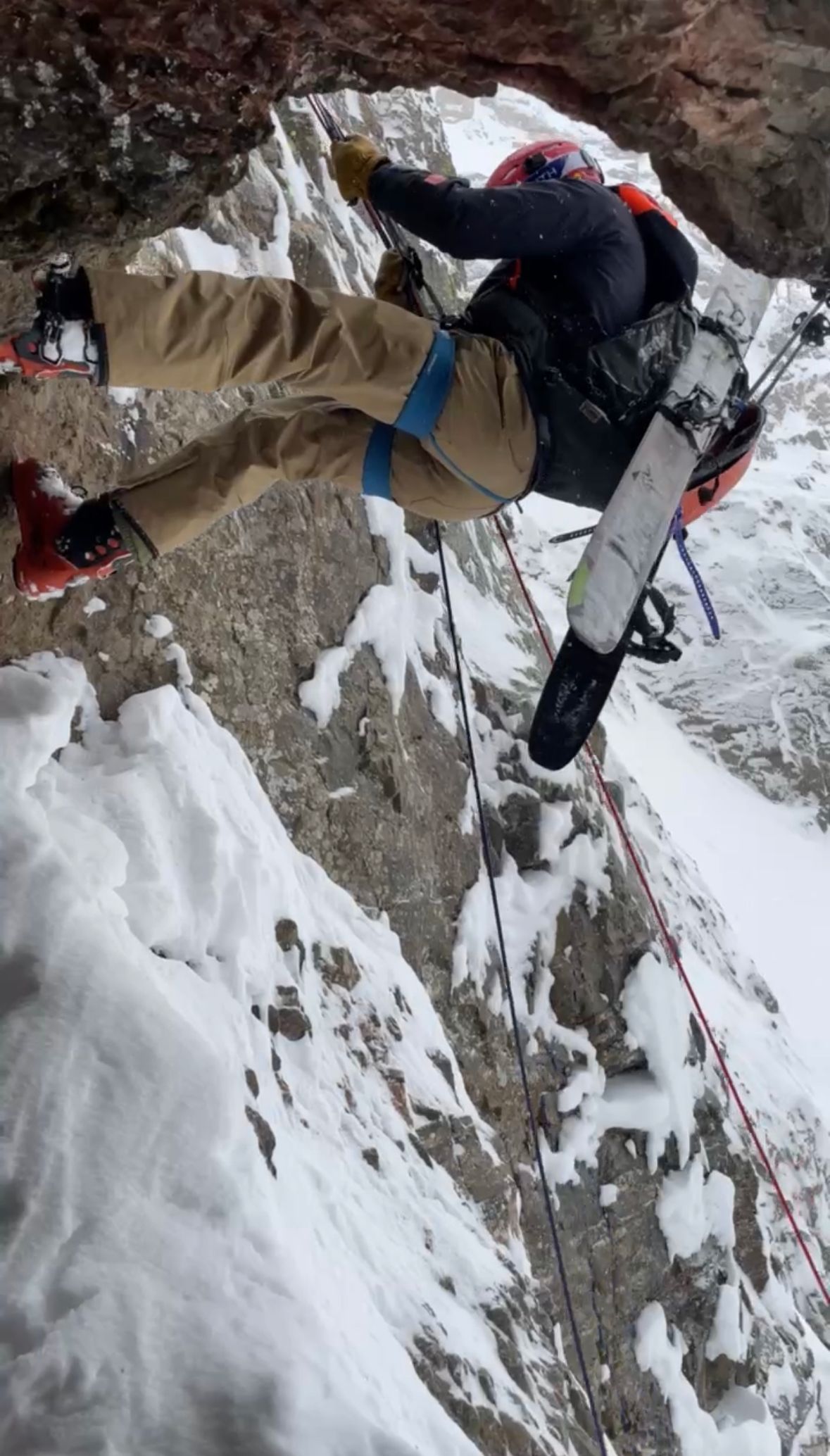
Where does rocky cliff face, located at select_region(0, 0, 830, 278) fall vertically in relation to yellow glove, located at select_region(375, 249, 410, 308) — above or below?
above

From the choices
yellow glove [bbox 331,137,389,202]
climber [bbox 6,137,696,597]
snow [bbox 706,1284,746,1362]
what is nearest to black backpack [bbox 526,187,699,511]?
climber [bbox 6,137,696,597]

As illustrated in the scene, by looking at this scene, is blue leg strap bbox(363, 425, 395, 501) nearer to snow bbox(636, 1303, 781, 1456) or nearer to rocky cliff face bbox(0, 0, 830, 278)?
rocky cliff face bbox(0, 0, 830, 278)

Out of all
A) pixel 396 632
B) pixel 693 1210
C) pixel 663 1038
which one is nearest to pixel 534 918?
pixel 663 1038

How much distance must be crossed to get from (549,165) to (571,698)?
1692mm

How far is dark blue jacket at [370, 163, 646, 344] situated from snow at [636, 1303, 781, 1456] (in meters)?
6.02

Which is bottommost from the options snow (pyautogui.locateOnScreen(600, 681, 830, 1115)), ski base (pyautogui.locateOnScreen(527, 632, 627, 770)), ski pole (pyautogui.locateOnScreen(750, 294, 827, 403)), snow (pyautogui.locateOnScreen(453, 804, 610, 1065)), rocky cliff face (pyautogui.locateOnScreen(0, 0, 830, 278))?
snow (pyautogui.locateOnScreen(600, 681, 830, 1115))

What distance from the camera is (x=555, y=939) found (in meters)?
6.65

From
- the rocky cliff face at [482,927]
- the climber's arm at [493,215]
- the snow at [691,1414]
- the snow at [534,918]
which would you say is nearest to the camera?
the climber's arm at [493,215]

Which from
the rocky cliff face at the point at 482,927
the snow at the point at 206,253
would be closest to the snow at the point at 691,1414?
the rocky cliff face at the point at 482,927

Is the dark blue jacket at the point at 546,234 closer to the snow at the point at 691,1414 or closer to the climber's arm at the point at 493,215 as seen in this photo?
the climber's arm at the point at 493,215

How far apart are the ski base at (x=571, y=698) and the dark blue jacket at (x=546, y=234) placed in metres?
0.95

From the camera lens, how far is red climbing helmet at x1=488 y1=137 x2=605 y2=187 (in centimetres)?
319

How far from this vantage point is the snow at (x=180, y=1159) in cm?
187

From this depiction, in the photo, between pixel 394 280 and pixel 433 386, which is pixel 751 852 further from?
pixel 433 386
